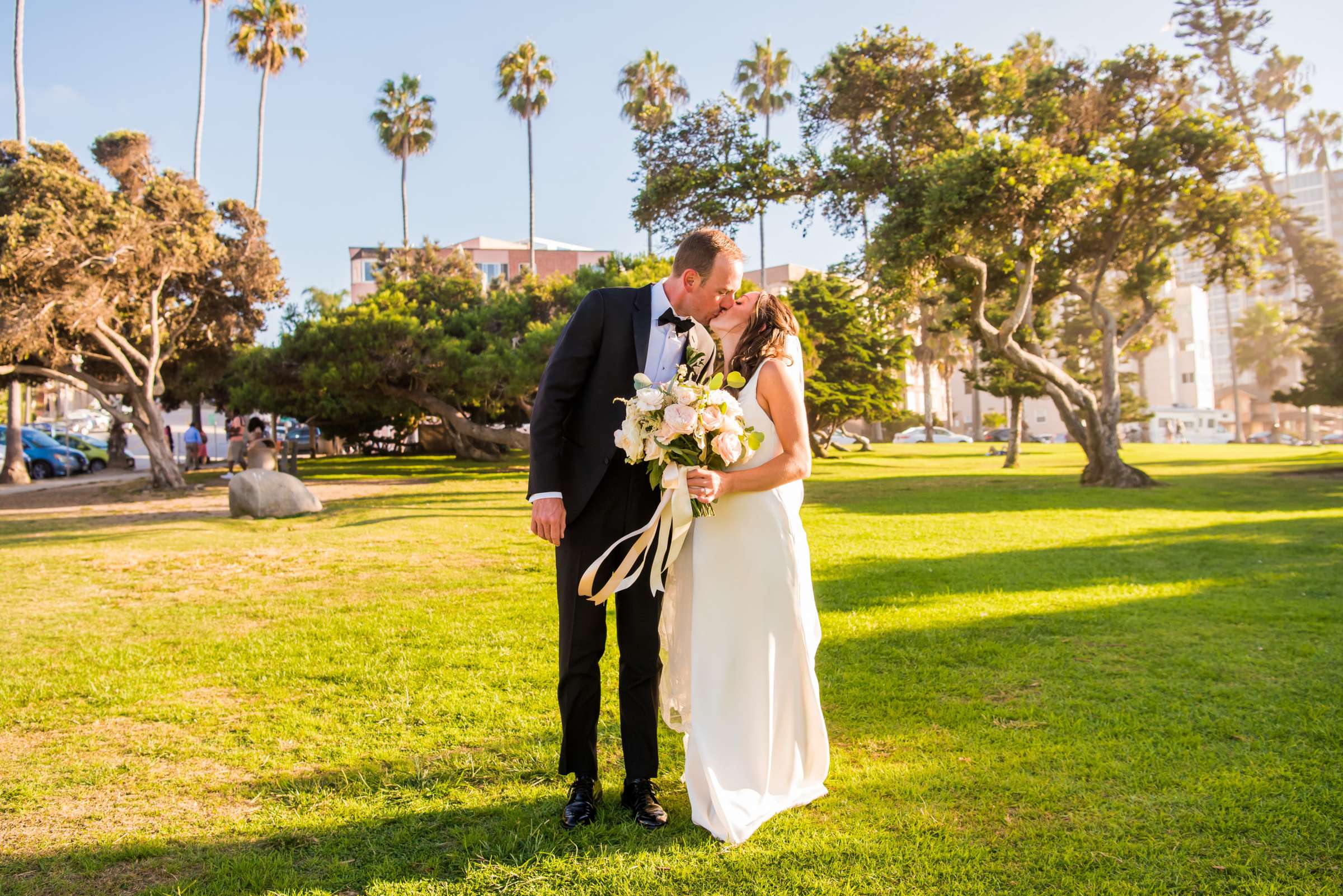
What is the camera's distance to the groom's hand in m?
3.56

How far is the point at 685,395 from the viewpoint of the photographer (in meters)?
3.34

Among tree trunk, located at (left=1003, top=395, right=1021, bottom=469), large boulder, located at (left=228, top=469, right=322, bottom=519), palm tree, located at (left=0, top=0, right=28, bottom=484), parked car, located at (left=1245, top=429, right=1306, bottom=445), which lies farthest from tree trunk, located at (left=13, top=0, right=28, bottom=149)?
parked car, located at (left=1245, top=429, right=1306, bottom=445)

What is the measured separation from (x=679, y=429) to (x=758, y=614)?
0.87m

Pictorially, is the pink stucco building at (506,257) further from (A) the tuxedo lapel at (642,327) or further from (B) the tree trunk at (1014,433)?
(A) the tuxedo lapel at (642,327)

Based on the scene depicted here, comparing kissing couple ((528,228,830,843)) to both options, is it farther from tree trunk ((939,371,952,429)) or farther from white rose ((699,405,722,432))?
tree trunk ((939,371,952,429))

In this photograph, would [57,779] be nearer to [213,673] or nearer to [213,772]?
[213,772]

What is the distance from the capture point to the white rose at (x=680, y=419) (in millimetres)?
3281

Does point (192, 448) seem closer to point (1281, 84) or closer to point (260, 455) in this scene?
point (260, 455)

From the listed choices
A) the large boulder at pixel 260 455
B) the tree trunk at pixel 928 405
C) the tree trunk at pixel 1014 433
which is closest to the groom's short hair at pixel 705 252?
the large boulder at pixel 260 455

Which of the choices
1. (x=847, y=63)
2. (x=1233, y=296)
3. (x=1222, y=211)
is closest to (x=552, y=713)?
(x=847, y=63)

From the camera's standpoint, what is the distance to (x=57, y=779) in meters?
4.15

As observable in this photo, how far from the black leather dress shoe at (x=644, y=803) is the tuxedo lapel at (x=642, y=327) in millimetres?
1688

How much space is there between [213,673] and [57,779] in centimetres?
191

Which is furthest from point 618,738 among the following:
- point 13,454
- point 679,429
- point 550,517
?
point 13,454
